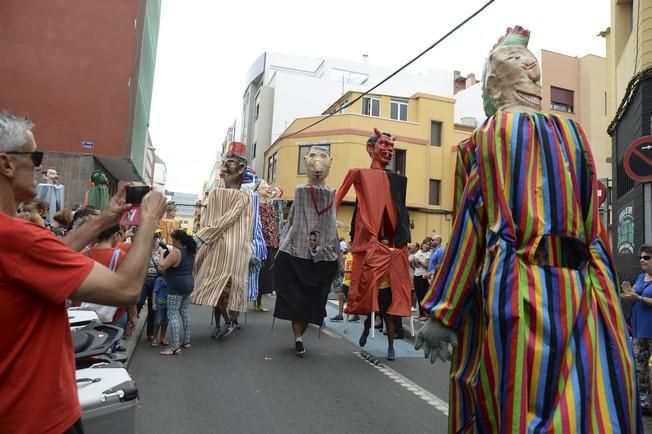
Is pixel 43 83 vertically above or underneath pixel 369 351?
above

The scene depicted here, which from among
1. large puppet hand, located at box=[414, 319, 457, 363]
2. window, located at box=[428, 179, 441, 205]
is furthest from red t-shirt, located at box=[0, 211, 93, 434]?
window, located at box=[428, 179, 441, 205]

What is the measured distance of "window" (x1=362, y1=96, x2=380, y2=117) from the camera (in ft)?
91.7

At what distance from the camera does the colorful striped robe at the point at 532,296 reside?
191cm

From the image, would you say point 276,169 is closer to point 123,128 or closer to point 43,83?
point 123,128

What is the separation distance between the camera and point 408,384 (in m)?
4.86

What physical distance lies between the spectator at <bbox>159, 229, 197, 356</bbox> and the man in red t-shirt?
163 inches

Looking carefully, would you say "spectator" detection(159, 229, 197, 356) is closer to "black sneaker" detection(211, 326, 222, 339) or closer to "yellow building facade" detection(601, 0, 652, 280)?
"black sneaker" detection(211, 326, 222, 339)

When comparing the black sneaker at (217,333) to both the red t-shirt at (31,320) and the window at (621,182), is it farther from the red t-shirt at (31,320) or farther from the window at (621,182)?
the window at (621,182)

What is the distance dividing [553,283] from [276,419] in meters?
2.46

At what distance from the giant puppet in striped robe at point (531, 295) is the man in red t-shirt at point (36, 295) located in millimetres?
1330

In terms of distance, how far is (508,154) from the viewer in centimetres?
219

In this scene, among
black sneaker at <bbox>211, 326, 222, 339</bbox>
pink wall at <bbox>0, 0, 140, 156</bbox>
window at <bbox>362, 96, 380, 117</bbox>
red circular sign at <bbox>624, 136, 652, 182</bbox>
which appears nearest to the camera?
red circular sign at <bbox>624, 136, 652, 182</bbox>

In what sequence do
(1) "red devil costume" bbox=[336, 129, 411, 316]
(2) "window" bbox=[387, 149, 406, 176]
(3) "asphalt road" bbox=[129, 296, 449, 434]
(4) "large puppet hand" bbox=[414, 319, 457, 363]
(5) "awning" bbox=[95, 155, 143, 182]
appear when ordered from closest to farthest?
(4) "large puppet hand" bbox=[414, 319, 457, 363], (3) "asphalt road" bbox=[129, 296, 449, 434], (1) "red devil costume" bbox=[336, 129, 411, 316], (5) "awning" bbox=[95, 155, 143, 182], (2) "window" bbox=[387, 149, 406, 176]

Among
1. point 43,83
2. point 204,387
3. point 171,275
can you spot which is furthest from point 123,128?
point 204,387
